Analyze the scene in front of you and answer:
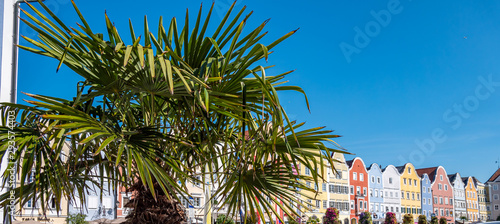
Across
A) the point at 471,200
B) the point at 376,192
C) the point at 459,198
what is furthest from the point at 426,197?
the point at 471,200

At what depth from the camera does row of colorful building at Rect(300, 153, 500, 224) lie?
222ft

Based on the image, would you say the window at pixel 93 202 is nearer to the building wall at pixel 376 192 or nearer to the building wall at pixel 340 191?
the building wall at pixel 340 191

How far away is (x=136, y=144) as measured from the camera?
6301 mm

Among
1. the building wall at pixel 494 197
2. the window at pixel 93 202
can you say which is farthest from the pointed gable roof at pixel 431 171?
the window at pixel 93 202

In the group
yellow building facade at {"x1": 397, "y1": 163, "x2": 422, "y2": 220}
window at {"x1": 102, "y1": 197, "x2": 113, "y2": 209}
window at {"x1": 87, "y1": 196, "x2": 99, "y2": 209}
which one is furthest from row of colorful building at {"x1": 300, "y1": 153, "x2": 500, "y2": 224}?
window at {"x1": 87, "y1": 196, "x2": 99, "y2": 209}

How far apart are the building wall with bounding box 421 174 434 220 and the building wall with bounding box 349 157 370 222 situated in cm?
1783

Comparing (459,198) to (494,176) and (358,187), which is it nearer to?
(494,176)

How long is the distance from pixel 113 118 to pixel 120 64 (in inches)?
53.0

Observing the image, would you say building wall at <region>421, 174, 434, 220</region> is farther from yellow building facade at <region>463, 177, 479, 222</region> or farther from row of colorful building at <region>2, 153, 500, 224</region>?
yellow building facade at <region>463, 177, 479, 222</region>

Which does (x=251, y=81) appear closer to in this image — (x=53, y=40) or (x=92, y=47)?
(x=92, y=47)

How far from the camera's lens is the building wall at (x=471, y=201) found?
330 ft

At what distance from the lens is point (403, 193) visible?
3209 inches

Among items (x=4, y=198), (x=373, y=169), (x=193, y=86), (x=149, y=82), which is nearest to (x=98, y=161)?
(x=4, y=198)

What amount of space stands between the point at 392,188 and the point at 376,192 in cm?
506
